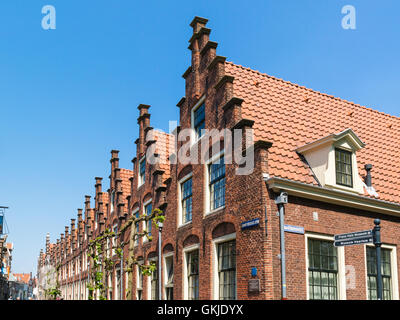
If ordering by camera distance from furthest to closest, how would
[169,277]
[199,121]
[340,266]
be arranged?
1. [169,277]
2. [199,121]
3. [340,266]

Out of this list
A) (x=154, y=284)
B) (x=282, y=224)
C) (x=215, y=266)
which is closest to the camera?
(x=282, y=224)

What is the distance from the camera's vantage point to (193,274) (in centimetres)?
1898

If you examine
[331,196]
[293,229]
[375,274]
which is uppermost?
[331,196]

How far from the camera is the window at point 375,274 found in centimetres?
1619

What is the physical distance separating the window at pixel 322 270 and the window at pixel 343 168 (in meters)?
2.33

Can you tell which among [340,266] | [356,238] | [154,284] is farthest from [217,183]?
[154,284]

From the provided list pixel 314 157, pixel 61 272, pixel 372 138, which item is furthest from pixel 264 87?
pixel 61 272

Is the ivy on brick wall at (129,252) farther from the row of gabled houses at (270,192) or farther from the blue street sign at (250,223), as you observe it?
the blue street sign at (250,223)

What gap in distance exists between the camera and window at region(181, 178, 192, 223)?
2017cm

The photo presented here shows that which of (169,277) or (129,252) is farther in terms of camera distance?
(169,277)

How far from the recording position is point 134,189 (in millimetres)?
28922

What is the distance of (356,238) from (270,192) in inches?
146

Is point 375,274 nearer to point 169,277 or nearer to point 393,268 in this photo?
point 393,268
